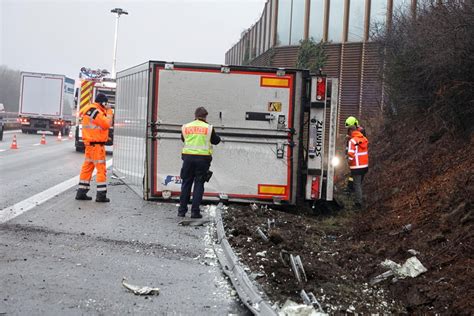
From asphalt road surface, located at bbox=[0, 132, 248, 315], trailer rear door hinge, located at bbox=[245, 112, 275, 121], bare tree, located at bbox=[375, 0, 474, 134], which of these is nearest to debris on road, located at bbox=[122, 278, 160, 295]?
asphalt road surface, located at bbox=[0, 132, 248, 315]

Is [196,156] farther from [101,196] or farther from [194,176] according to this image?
[101,196]

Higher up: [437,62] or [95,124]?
[437,62]

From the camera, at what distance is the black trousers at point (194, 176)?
30.5 ft

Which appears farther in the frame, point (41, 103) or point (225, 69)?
point (41, 103)

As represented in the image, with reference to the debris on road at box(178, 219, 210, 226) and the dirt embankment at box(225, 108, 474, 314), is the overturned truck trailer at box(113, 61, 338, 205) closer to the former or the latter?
the dirt embankment at box(225, 108, 474, 314)

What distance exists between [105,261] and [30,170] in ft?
31.9

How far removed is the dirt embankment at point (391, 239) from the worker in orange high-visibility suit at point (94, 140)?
8.34ft

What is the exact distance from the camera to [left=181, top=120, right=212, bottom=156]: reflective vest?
9.27m

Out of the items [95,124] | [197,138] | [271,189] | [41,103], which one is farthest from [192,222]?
[41,103]

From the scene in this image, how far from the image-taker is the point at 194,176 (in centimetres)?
941

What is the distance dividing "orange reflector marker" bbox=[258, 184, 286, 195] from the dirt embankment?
0.33 m

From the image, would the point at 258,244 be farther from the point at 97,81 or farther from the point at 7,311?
the point at 97,81

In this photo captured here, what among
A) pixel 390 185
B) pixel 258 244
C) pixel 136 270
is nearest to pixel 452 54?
pixel 390 185

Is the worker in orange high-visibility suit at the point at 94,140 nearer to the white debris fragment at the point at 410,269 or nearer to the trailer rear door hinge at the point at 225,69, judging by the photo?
the trailer rear door hinge at the point at 225,69
